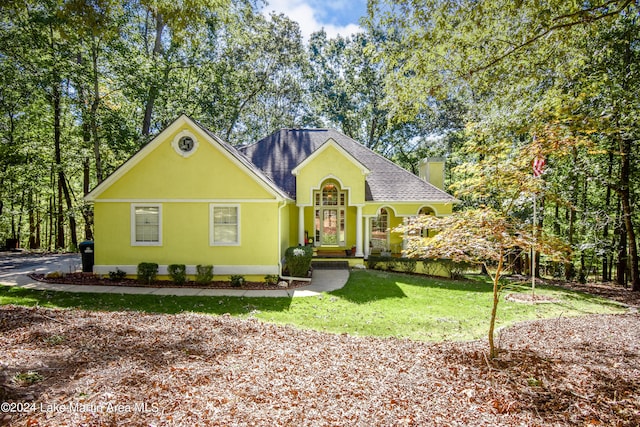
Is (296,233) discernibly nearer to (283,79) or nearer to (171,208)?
(171,208)

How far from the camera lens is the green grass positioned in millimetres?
7898

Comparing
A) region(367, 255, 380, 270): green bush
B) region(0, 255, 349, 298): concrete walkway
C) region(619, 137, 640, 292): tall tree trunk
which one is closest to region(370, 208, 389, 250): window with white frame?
region(367, 255, 380, 270): green bush

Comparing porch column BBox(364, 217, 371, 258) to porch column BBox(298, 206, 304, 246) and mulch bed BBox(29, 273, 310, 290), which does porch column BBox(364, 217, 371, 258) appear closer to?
porch column BBox(298, 206, 304, 246)

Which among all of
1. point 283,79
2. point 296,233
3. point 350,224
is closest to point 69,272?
point 296,233

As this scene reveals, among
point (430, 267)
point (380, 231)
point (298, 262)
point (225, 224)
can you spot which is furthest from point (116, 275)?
point (430, 267)

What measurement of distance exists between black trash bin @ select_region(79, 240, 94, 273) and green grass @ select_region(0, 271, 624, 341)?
2567mm

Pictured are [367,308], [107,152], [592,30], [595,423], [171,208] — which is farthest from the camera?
[107,152]

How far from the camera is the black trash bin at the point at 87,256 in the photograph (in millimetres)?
12594

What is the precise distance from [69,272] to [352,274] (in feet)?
37.2

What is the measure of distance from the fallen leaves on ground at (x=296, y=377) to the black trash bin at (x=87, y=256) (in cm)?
656

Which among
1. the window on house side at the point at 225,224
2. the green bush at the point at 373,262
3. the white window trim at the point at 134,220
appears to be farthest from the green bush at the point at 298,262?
the white window trim at the point at 134,220

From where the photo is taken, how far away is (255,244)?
1202 centimetres

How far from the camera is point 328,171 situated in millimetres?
15914

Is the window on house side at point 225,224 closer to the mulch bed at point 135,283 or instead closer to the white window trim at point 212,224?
the white window trim at point 212,224
